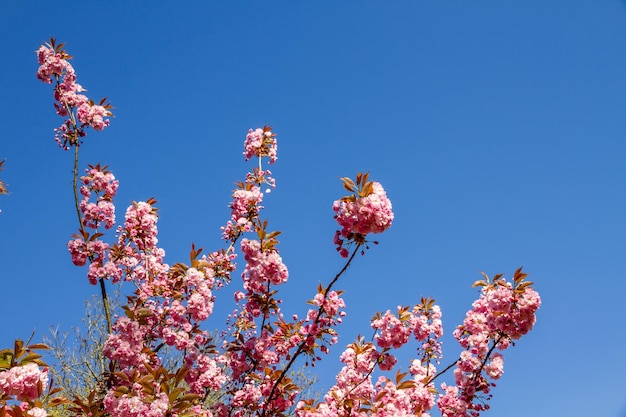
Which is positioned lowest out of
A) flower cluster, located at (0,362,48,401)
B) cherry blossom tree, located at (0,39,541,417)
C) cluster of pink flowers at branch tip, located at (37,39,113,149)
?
flower cluster, located at (0,362,48,401)

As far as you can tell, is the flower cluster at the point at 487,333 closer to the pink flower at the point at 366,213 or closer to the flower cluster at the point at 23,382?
the pink flower at the point at 366,213

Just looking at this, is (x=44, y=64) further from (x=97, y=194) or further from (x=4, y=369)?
(x=4, y=369)

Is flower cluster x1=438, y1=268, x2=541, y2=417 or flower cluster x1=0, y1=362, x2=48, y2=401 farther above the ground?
flower cluster x1=438, y1=268, x2=541, y2=417

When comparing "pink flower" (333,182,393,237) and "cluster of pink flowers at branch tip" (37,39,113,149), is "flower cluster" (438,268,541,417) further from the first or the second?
"cluster of pink flowers at branch tip" (37,39,113,149)

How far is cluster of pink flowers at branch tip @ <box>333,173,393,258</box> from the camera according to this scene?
343 centimetres

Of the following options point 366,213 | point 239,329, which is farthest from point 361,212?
point 239,329

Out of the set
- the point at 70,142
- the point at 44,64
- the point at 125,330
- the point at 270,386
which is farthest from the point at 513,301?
the point at 44,64

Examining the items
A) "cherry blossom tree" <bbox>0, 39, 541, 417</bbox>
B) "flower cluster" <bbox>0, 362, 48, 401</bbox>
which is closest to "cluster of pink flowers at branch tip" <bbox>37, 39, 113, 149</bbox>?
"cherry blossom tree" <bbox>0, 39, 541, 417</bbox>

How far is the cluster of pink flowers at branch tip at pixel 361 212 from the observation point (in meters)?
3.43

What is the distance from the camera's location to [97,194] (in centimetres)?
577

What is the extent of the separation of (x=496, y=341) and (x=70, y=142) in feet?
15.4

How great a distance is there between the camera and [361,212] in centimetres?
344

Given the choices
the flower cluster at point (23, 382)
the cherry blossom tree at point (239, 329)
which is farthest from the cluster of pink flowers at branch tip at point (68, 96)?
the flower cluster at point (23, 382)

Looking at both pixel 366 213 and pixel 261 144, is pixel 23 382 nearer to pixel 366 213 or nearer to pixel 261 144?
pixel 366 213
